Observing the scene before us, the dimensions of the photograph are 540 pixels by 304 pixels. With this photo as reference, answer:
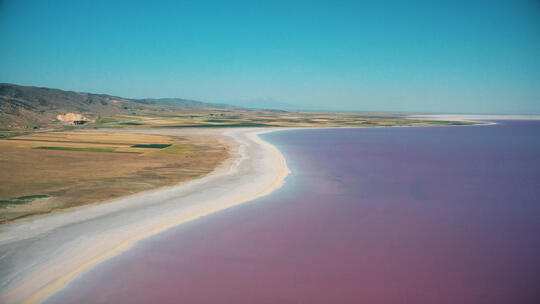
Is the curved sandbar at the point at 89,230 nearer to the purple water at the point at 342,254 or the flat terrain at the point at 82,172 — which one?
the purple water at the point at 342,254

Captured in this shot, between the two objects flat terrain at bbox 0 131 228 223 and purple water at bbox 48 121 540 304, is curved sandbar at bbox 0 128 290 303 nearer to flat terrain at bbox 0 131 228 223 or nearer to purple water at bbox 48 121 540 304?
purple water at bbox 48 121 540 304

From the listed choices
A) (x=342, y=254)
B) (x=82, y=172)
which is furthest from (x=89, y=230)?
(x=82, y=172)

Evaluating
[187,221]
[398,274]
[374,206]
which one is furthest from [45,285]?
[374,206]

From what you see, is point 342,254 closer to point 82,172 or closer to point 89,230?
point 89,230

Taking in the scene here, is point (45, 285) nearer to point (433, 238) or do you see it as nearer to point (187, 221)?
point (187, 221)

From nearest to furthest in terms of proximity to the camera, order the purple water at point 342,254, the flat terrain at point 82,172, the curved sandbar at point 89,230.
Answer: the purple water at point 342,254
the curved sandbar at point 89,230
the flat terrain at point 82,172

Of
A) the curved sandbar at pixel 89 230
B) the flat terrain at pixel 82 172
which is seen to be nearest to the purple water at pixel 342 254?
the curved sandbar at pixel 89 230

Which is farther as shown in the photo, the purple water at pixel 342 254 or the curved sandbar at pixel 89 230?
A: the curved sandbar at pixel 89 230

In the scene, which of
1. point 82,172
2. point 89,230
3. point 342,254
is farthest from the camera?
point 82,172
